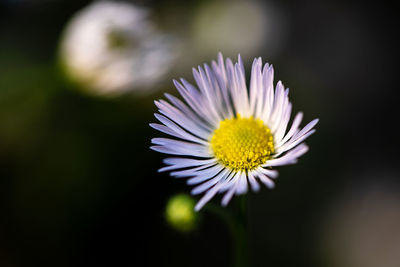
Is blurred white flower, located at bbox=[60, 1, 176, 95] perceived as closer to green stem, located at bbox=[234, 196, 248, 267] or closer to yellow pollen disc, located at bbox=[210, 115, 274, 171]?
yellow pollen disc, located at bbox=[210, 115, 274, 171]

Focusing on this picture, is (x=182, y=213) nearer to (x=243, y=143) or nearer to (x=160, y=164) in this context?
(x=243, y=143)

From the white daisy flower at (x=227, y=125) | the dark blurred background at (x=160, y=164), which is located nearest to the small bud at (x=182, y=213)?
the white daisy flower at (x=227, y=125)

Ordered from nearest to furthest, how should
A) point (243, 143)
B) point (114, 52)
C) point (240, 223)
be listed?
point (240, 223)
point (243, 143)
point (114, 52)

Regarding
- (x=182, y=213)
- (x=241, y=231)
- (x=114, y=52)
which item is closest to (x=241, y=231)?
(x=241, y=231)

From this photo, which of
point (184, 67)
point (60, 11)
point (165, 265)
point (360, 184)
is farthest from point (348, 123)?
point (60, 11)

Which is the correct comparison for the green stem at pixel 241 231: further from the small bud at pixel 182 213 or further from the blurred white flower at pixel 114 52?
the blurred white flower at pixel 114 52

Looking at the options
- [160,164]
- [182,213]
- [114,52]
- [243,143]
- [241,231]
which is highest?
[114,52]
